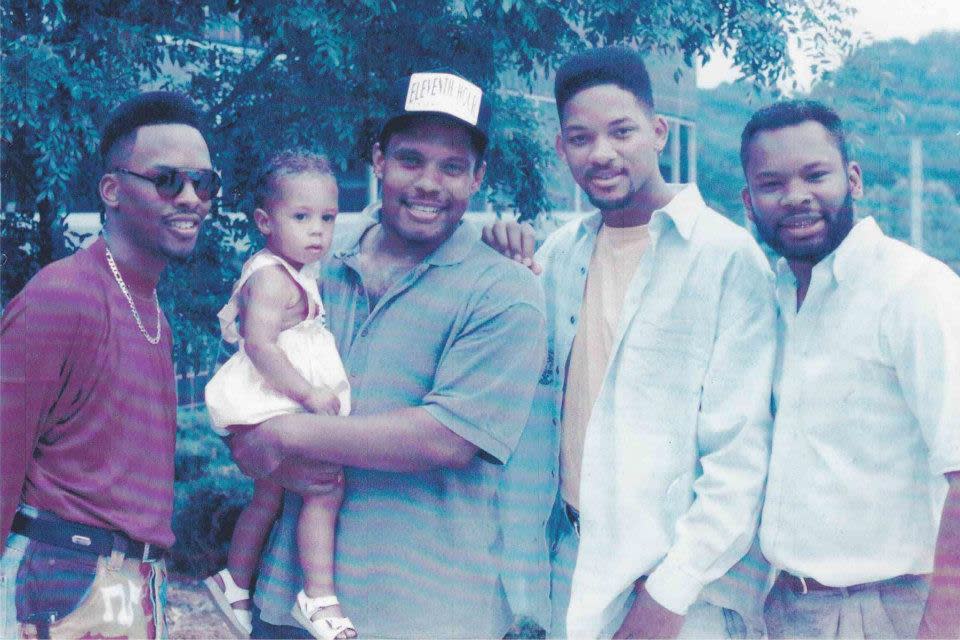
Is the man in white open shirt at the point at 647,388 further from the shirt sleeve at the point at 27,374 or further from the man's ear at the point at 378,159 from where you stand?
the shirt sleeve at the point at 27,374

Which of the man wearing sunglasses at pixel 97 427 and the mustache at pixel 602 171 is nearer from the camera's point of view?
the man wearing sunglasses at pixel 97 427

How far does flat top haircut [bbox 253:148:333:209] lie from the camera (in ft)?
10.2

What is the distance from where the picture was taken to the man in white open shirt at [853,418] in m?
2.43

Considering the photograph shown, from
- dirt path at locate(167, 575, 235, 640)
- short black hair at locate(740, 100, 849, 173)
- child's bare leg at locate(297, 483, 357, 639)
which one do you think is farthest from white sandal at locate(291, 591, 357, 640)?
dirt path at locate(167, 575, 235, 640)

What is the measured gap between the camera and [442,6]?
5512 millimetres

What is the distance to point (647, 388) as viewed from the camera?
288 cm

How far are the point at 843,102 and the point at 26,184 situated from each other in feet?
17.5

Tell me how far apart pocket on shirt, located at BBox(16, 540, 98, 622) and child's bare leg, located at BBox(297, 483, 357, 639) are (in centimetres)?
59

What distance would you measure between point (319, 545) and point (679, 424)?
105 centimetres

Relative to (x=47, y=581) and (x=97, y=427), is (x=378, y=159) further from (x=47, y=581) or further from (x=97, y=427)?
(x=47, y=581)

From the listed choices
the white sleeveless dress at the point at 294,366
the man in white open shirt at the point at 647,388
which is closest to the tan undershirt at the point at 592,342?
the man in white open shirt at the point at 647,388

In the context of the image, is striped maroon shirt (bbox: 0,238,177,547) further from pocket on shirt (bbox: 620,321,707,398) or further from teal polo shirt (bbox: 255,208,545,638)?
pocket on shirt (bbox: 620,321,707,398)

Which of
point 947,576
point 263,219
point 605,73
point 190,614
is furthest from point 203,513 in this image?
point 947,576

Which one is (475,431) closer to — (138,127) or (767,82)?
(138,127)
